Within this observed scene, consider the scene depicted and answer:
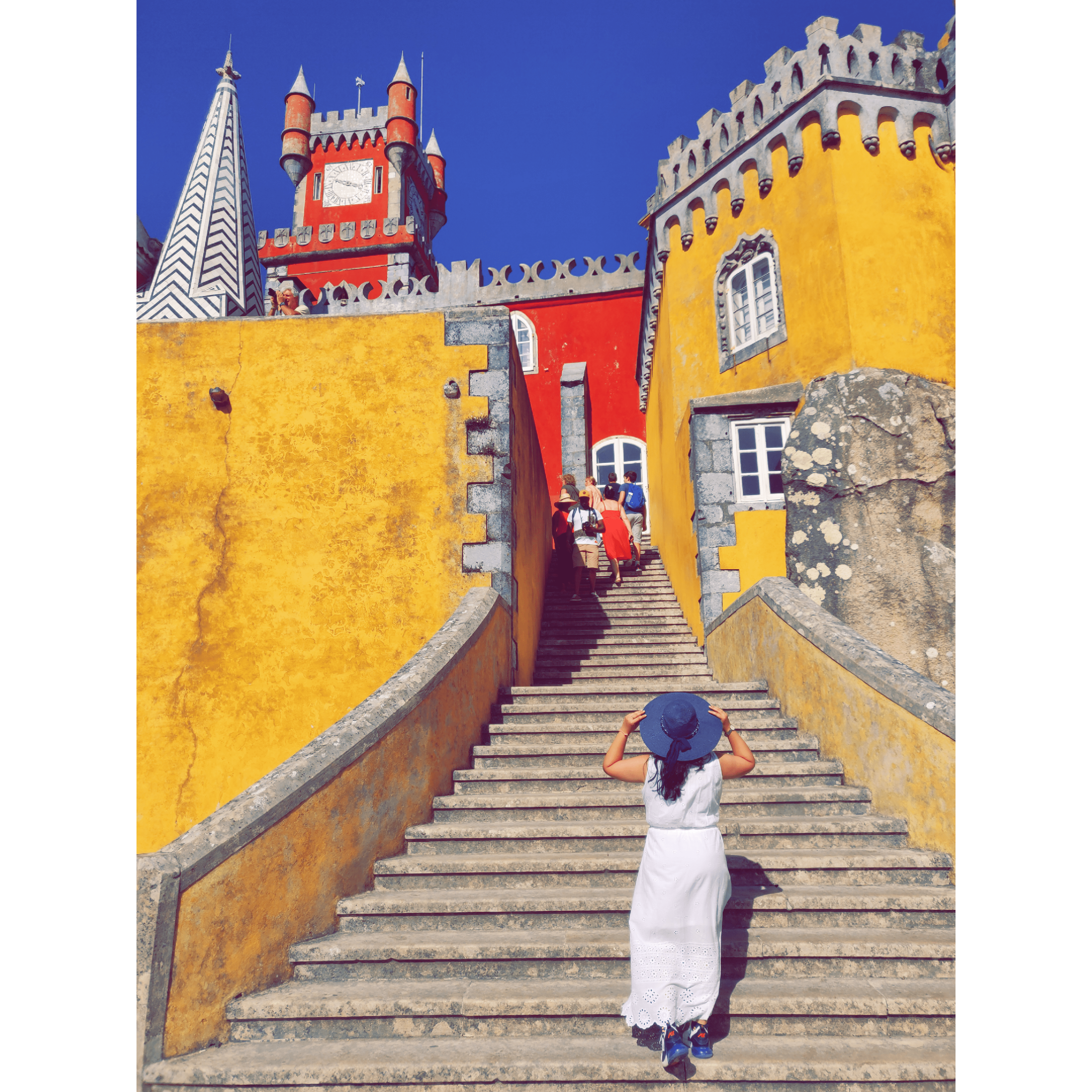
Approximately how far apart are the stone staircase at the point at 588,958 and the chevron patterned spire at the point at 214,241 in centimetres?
1746

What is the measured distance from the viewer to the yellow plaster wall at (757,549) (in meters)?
8.47

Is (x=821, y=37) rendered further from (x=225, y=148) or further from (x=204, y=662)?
(x=225, y=148)

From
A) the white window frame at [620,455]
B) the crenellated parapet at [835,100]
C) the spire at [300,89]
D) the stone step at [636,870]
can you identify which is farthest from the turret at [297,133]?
the stone step at [636,870]

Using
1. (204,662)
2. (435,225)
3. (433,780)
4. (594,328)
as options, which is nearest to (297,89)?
(435,225)

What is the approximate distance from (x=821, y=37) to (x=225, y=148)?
20.2m

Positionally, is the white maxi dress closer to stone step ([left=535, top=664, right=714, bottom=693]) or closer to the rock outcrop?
stone step ([left=535, top=664, right=714, bottom=693])

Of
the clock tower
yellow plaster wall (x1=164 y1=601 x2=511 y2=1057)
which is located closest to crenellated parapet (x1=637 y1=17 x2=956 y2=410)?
yellow plaster wall (x1=164 y1=601 x2=511 y2=1057)

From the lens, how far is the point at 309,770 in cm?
363

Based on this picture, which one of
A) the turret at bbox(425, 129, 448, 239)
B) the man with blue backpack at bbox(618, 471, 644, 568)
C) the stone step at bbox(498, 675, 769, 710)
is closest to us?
the stone step at bbox(498, 675, 769, 710)

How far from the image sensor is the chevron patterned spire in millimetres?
19500

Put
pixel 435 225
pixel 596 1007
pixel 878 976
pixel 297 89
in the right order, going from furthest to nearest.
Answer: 1. pixel 435 225
2. pixel 297 89
3. pixel 878 976
4. pixel 596 1007

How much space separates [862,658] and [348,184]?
29086mm

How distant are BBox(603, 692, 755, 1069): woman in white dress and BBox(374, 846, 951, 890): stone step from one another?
0.95 m

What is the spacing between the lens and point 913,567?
786cm
